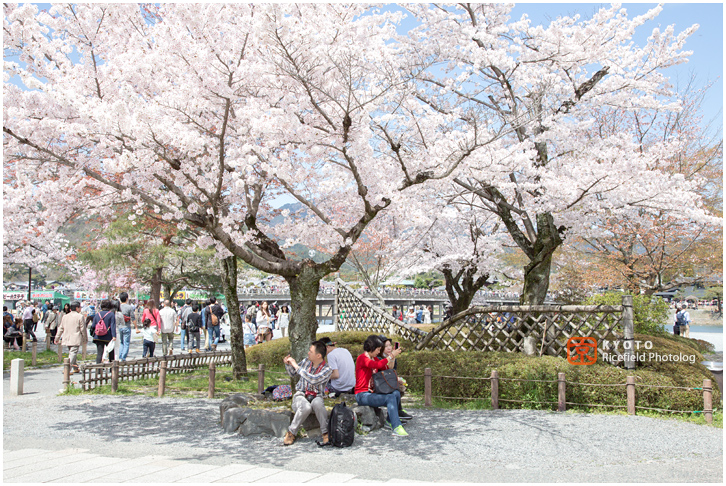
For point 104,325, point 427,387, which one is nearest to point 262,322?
point 104,325

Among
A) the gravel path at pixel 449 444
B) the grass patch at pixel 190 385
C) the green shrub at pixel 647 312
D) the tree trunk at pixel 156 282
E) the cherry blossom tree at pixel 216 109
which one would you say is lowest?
the grass patch at pixel 190 385

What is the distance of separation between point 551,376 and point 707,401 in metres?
2.27

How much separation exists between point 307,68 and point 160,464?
17.7 feet

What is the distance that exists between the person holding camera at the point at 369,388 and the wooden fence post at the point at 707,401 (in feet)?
15.2

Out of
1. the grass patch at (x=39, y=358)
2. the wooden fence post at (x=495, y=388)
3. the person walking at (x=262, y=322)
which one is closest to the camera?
the wooden fence post at (x=495, y=388)

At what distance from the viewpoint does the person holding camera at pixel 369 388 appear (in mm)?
7117

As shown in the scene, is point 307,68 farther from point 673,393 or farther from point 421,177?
point 673,393

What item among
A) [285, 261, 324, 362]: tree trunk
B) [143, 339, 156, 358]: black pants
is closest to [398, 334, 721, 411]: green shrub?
[285, 261, 324, 362]: tree trunk

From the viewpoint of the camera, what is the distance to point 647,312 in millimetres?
13906

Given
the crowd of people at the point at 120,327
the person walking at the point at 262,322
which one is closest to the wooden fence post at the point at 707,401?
the crowd of people at the point at 120,327

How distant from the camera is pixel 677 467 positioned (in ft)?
18.6

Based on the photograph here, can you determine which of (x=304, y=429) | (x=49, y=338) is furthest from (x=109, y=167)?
(x=49, y=338)

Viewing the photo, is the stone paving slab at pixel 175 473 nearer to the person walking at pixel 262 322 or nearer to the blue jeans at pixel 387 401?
the blue jeans at pixel 387 401

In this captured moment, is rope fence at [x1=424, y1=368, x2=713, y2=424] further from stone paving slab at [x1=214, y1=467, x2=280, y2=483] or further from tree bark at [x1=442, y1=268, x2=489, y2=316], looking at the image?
tree bark at [x1=442, y1=268, x2=489, y2=316]
